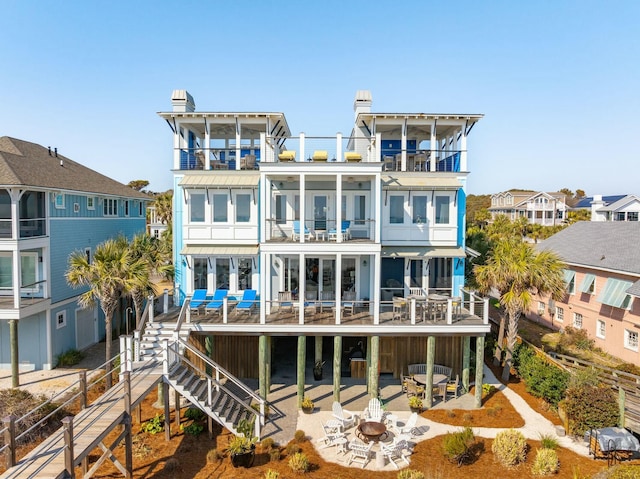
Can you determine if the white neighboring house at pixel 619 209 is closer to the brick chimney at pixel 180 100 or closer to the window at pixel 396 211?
the window at pixel 396 211

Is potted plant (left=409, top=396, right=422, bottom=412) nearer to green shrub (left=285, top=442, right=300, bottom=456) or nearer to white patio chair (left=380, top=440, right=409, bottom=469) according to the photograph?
white patio chair (left=380, top=440, right=409, bottom=469)

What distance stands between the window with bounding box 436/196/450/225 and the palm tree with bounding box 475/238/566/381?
2.82 metres

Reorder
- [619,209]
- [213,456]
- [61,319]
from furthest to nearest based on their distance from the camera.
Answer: [619,209]
[61,319]
[213,456]

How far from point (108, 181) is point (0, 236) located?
1114 centimetres

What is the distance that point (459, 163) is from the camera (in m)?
19.6

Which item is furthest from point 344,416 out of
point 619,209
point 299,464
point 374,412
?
point 619,209

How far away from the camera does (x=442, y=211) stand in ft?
63.9

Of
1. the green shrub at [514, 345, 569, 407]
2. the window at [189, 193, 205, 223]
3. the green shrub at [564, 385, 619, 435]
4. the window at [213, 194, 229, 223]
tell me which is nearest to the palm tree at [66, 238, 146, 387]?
the window at [189, 193, 205, 223]

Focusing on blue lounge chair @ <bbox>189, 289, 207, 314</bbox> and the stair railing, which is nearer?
the stair railing

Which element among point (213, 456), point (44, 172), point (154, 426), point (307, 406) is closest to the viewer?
point (213, 456)

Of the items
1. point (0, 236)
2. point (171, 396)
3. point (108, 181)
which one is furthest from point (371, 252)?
point (108, 181)

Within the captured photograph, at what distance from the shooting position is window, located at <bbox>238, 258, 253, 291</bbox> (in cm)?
1952

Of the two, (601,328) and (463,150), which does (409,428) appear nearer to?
(463,150)

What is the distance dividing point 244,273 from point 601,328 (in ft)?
73.2
